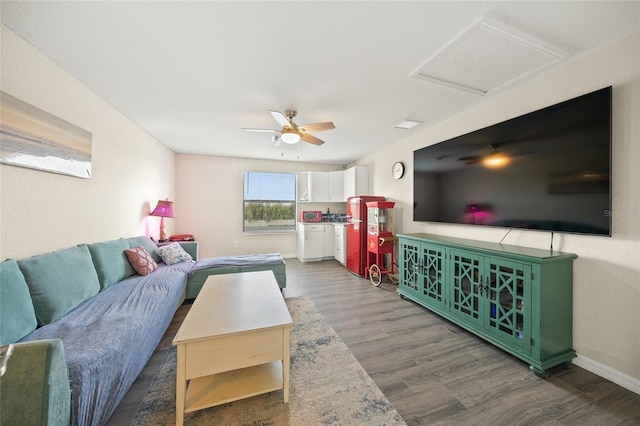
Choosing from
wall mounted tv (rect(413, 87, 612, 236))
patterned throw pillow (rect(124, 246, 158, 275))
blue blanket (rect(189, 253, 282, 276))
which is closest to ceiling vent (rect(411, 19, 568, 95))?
wall mounted tv (rect(413, 87, 612, 236))

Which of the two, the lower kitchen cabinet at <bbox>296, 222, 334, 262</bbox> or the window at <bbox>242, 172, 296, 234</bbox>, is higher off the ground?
the window at <bbox>242, 172, 296, 234</bbox>

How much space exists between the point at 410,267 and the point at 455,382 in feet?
4.92

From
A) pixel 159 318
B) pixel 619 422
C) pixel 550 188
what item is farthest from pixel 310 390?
pixel 550 188

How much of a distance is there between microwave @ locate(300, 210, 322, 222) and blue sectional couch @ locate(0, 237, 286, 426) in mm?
3344

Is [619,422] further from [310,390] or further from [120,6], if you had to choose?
[120,6]

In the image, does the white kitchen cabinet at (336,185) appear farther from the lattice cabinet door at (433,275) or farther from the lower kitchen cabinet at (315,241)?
the lattice cabinet door at (433,275)

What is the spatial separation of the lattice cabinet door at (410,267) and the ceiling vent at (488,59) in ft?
6.04

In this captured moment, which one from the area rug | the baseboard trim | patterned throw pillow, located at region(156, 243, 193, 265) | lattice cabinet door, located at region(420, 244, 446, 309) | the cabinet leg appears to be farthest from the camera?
patterned throw pillow, located at region(156, 243, 193, 265)

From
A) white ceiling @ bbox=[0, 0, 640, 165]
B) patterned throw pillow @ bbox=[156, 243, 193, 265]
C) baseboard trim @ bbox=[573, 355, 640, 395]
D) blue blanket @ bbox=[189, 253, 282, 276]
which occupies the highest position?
white ceiling @ bbox=[0, 0, 640, 165]

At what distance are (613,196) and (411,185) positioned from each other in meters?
2.19

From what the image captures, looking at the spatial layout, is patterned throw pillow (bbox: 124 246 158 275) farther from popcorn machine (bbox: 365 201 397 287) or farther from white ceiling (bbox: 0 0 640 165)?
popcorn machine (bbox: 365 201 397 287)

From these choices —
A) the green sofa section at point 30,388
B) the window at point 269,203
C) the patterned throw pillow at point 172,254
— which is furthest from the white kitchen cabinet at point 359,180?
the green sofa section at point 30,388

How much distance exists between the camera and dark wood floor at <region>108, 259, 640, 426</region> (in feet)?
4.52

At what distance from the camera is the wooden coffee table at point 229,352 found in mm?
1241
